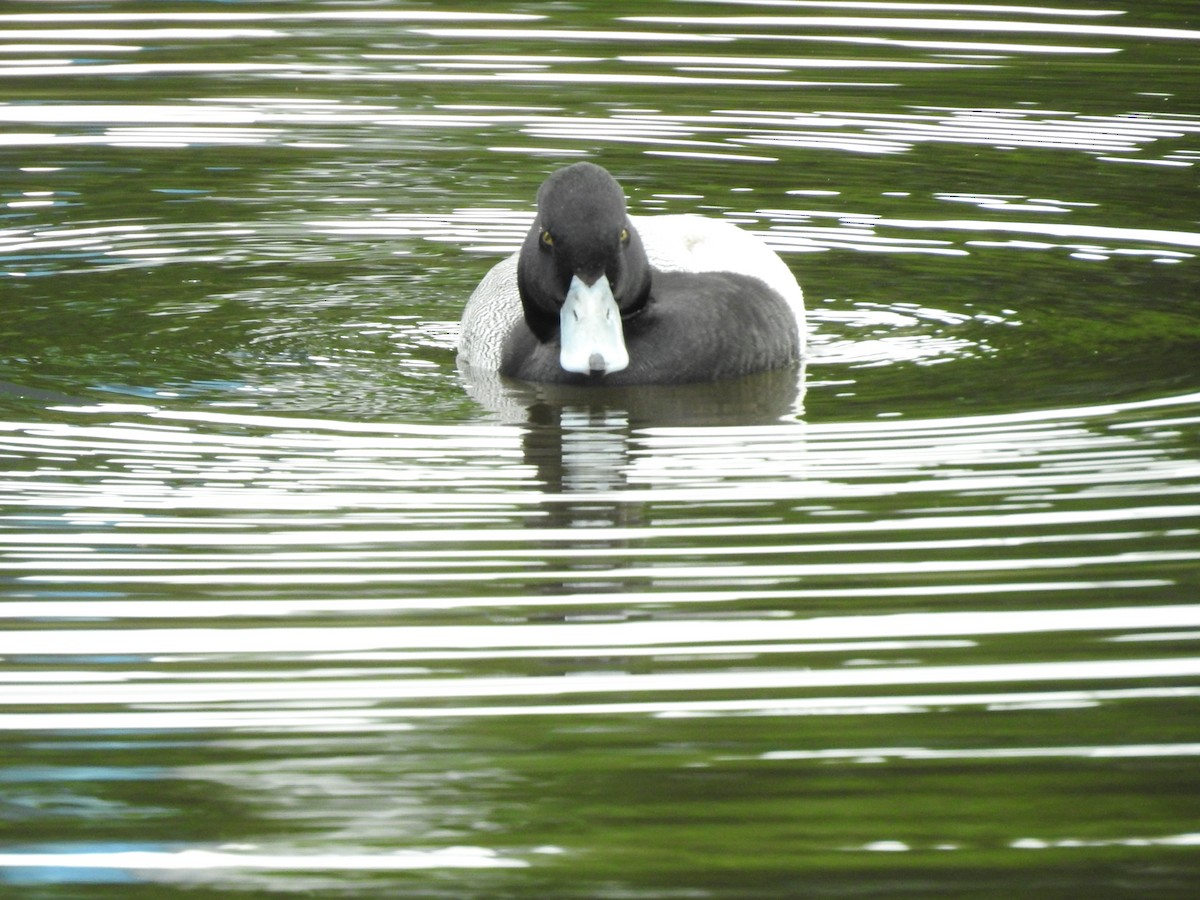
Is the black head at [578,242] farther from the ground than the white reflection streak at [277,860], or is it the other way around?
the black head at [578,242]

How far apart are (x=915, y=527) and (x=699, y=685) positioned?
1.51 meters

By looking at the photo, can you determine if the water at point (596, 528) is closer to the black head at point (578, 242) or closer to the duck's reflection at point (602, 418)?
the duck's reflection at point (602, 418)

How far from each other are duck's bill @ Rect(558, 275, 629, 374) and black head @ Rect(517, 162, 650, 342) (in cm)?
6

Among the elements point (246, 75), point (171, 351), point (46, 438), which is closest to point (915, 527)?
point (46, 438)

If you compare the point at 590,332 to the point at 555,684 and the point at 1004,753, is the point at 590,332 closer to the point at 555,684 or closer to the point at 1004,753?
the point at 555,684

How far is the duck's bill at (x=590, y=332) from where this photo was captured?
9.23 metres

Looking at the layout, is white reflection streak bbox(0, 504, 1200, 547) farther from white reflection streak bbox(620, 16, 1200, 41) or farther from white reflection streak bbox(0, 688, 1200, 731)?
white reflection streak bbox(620, 16, 1200, 41)

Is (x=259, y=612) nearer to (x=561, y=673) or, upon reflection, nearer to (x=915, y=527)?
(x=561, y=673)

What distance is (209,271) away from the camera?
464 inches

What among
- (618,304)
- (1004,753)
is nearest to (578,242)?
(618,304)

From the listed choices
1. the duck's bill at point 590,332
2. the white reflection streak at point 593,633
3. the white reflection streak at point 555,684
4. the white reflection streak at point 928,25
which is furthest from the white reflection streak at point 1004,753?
the white reflection streak at point 928,25

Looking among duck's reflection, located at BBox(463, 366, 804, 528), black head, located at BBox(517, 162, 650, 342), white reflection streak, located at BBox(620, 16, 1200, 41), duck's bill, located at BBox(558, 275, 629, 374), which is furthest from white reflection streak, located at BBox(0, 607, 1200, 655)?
white reflection streak, located at BBox(620, 16, 1200, 41)

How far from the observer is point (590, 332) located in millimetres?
9266

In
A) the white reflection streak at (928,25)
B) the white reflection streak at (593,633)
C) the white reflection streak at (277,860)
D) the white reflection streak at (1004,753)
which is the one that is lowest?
the white reflection streak at (277,860)
